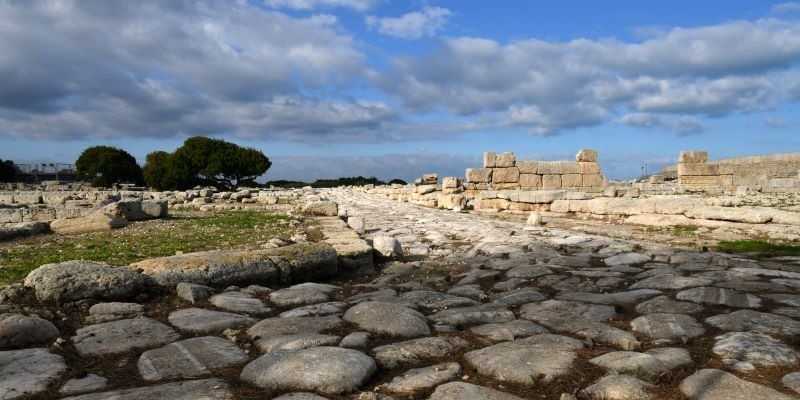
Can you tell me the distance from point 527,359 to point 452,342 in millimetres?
576

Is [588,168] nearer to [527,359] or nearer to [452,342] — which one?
[452,342]

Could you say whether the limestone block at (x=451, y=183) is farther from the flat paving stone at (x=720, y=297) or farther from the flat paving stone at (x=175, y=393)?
the flat paving stone at (x=175, y=393)

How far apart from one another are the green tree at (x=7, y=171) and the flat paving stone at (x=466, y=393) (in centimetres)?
6934

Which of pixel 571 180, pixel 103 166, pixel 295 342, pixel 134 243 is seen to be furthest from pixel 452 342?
pixel 103 166

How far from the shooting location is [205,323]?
3861 millimetres

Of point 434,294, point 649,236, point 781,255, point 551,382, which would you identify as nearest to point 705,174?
point 649,236

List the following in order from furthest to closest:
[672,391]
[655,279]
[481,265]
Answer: [481,265]
[655,279]
[672,391]

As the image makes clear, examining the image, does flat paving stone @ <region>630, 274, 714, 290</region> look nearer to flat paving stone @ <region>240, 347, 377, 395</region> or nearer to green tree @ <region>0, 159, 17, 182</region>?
flat paving stone @ <region>240, 347, 377, 395</region>

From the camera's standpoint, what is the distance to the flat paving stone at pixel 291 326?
3592mm

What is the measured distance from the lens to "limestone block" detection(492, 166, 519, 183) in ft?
74.6

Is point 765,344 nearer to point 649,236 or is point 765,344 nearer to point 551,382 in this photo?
point 551,382

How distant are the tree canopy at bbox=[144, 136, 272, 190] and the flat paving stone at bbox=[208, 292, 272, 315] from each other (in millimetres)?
47240

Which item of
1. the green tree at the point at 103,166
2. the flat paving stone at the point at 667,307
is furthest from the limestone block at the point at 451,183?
the green tree at the point at 103,166

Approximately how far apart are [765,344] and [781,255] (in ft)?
15.6
